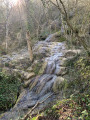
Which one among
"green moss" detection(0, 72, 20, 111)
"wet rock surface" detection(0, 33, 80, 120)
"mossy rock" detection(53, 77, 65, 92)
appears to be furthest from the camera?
"green moss" detection(0, 72, 20, 111)

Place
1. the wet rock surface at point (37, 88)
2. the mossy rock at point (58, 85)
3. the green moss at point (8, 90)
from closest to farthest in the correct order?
the wet rock surface at point (37, 88) < the mossy rock at point (58, 85) < the green moss at point (8, 90)

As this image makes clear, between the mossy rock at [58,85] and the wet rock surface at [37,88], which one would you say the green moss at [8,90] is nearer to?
the wet rock surface at [37,88]

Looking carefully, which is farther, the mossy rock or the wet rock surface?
the mossy rock

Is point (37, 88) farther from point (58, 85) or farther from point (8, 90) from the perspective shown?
point (8, 90)

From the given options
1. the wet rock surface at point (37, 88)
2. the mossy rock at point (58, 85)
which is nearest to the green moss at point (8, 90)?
the wet rock surface at point (37, 88)

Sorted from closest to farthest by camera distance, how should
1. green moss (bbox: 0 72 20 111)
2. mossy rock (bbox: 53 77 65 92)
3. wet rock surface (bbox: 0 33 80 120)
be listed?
wet rock surface (bbox: 0 33 80 120) < mossy rock (bbox: 53 77 65 92) < green moss (bbox: 0 72 20 111)

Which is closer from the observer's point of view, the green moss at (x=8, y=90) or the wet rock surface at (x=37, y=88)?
the wet rock surface at (x=37, y=88)

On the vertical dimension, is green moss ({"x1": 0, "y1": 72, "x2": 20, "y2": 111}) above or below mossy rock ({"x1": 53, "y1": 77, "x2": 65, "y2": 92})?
below

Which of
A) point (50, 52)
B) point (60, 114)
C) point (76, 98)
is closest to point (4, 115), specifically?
point (60, 114)

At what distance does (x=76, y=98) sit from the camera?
12.0 feet

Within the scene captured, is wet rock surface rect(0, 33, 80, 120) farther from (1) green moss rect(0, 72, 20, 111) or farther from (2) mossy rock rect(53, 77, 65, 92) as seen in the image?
(1) green moss rect(0, 72, 20, 111)

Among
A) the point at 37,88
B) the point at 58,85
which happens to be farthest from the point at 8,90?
the point at 58,85

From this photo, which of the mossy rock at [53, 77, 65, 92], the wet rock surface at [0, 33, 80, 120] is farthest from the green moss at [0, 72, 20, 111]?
the mossy rock at [53, 77, 65, 92]

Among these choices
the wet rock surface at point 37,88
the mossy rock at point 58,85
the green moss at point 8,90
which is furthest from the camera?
the green moss at point 8,90
